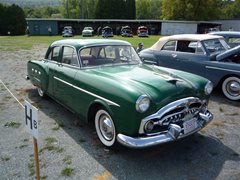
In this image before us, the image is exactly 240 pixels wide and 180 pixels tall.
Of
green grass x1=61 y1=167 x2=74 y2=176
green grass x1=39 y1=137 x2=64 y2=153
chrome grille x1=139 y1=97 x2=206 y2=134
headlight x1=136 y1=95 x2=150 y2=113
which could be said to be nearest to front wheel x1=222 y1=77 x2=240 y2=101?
chrome grille x1=139 y1=97 x2=206 y2=134

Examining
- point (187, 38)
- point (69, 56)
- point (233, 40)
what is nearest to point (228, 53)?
point (187, 38)

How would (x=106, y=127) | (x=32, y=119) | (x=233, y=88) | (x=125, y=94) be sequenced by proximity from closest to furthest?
(x=32, y=119), (x=125, y=94), (x=106, y=127), (x=233, y=88)

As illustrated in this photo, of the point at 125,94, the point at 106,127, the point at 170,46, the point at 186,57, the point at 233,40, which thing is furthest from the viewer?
the point at 233,40

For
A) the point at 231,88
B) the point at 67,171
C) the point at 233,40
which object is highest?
the point at 233,40

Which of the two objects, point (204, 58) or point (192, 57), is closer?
point (204, 58)

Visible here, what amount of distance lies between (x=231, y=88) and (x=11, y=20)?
52.8 metres

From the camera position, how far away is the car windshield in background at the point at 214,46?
6.91 meters

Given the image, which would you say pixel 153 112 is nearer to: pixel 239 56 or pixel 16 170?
pixel 16 170

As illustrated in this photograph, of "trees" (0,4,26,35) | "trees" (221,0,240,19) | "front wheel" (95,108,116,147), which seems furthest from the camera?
"trees" (221,0,240,19)

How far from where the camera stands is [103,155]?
12.2 feet

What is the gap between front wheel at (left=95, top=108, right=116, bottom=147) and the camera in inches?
146

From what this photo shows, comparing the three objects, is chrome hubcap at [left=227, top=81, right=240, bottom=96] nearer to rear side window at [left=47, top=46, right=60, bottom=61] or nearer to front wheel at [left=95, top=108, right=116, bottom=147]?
front wheel at [left=95, top=108, right=116, bottom=147]

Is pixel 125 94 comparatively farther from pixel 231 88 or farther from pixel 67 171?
pixel 231 88

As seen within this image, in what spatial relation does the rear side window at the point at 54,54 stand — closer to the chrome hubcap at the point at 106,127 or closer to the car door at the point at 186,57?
the chrome hubcap at the point at 106,127
